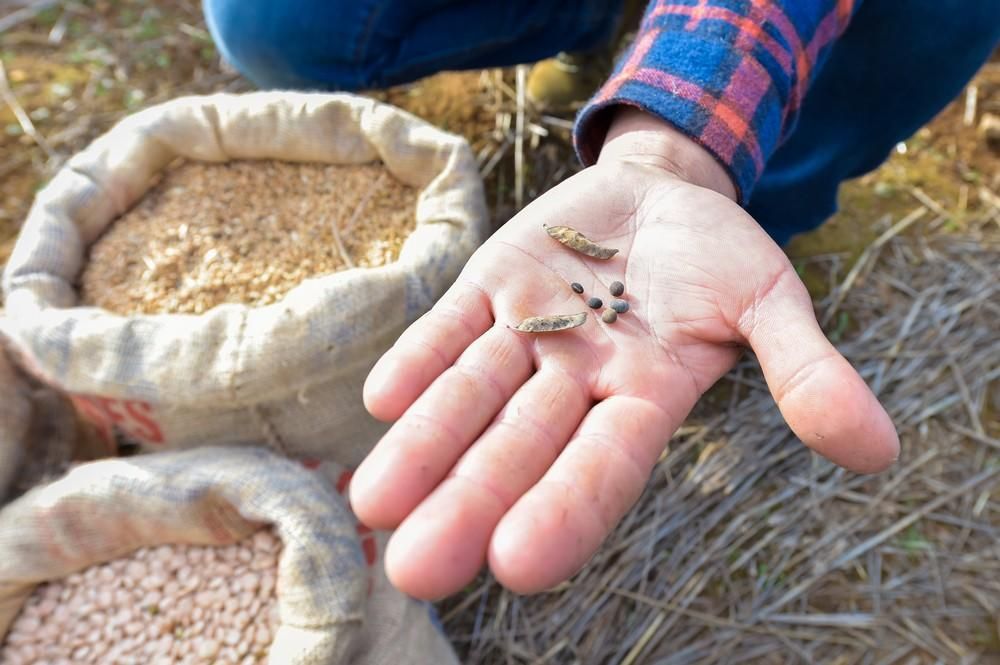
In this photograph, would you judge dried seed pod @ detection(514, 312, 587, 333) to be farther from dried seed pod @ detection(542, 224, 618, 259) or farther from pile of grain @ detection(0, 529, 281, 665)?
pile of grain @ detection(0, 529, 281, 665)

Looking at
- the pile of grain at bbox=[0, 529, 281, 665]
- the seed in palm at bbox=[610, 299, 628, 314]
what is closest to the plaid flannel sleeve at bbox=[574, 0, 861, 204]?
the seed in palm at bbox=[610, 299, 628, 314]

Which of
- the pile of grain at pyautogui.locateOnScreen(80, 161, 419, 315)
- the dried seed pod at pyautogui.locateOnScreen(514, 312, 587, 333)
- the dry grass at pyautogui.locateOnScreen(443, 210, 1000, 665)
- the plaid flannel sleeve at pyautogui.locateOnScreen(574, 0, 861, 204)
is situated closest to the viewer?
the dried seed pod at pyautogui.locateOnScreen(514, 312, 587, 333)

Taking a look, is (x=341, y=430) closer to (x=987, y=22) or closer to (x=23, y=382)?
(x=23, y=382)

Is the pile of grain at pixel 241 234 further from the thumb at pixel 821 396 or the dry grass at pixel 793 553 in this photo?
the thumb at pixel 821 396

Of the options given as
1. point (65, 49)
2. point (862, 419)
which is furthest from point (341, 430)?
point (65, 49)

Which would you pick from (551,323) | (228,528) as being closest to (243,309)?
(228,528)

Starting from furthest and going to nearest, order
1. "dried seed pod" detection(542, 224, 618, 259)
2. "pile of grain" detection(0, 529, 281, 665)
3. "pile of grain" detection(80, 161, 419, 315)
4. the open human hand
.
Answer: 1. "pile of grain" detection(80, 161, 419, 315)
2. "pile of grain" detection(0, 529, 281, 665)
3. "dried seed pod" detection(542, 224, 618, 259)
4. the open human hand

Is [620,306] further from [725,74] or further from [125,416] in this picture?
[125,416]
